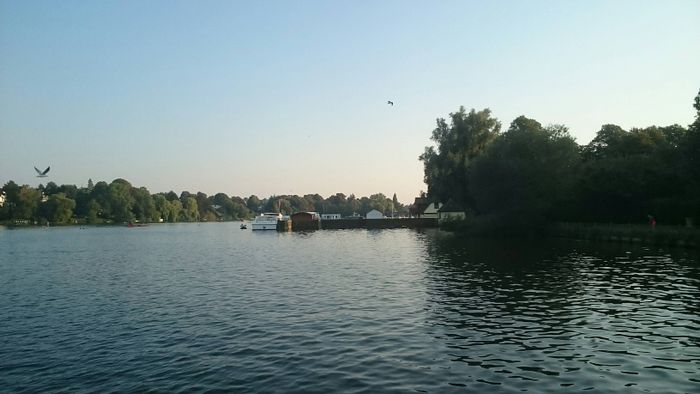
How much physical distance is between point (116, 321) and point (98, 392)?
948 centimetres

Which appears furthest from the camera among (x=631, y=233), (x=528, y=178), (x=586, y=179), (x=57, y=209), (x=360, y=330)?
(x=57, y=209)

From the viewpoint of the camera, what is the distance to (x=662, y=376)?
13008 mm

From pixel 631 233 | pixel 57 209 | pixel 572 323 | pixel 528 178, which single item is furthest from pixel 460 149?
pixel 57 209

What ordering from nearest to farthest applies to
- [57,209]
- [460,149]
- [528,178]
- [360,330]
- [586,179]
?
[360,330]
[586,179]
[528,178]
[460,149]
[57,209]

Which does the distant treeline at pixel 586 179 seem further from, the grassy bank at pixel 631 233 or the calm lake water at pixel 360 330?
the calm lake water at pixel 360 330

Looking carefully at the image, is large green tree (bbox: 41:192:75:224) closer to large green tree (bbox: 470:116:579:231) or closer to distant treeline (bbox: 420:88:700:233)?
distant treeline (bbox: 420:88:700:233)

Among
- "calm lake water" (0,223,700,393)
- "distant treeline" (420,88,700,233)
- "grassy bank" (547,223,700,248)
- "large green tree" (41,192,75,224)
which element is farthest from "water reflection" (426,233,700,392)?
"large green tree" (41,192,75,224)

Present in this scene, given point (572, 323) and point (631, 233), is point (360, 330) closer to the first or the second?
point (572, 323)

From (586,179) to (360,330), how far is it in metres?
55.4

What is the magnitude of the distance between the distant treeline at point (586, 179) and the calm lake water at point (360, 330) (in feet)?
63.5

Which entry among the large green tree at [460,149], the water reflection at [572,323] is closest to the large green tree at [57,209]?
the large green tree at [460,149]

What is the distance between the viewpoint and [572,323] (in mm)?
19359

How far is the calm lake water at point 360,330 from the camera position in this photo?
13.5 m

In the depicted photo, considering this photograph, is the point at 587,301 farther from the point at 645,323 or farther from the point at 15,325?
the point at 15,325
